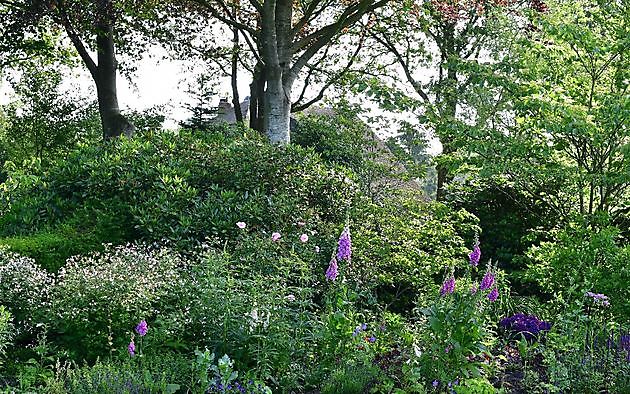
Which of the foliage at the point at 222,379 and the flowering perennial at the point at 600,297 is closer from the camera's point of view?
the foliage at the point at 222,379

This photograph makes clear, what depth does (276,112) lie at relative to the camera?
397 inches

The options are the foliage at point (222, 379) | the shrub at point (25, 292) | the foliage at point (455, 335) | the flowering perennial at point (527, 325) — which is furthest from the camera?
the flowering perennial at point (527, 325)

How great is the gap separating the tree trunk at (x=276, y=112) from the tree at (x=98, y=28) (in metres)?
3.41

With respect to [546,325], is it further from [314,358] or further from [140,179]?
[140,179]

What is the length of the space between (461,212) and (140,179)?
333 centimetres

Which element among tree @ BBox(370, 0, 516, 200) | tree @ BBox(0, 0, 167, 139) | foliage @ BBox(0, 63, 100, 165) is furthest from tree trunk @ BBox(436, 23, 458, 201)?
foliage @ BBox(0, 63, 100, 165)

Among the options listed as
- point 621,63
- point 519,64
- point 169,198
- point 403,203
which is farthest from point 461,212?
point 169,198

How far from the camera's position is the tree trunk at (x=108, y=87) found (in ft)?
43.5

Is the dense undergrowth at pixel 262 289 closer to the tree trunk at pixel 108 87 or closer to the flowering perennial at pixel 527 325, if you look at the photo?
the flowering perennial at pixel 527 325

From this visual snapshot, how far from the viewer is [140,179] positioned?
7.04m

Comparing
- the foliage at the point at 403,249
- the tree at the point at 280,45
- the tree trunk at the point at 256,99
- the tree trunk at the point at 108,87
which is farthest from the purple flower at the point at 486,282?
the tree trunk at the point at 256,99

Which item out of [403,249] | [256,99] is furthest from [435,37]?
[403,249]

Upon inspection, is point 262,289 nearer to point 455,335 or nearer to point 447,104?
point 455,335

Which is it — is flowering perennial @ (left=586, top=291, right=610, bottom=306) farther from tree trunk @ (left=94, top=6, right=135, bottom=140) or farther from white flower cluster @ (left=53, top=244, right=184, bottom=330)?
tree trunk @ (left=94, top=6, right=135, bottom=140)
